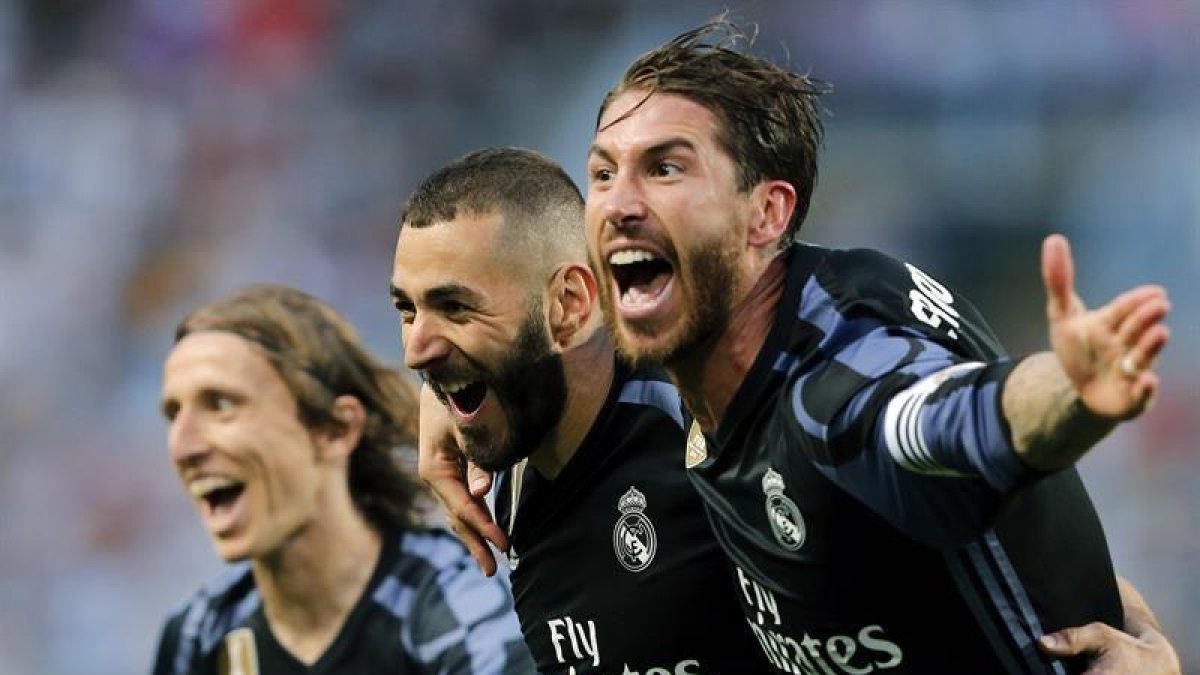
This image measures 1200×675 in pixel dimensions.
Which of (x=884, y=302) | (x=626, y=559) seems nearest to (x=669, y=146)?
(x=884, y=302)

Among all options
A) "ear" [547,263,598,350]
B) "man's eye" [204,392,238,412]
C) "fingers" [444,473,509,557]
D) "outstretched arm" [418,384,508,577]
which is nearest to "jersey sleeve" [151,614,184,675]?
"man's eye" [204,392,238,412]

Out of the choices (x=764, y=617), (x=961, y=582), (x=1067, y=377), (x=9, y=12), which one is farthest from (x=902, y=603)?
(x=9, y=12)

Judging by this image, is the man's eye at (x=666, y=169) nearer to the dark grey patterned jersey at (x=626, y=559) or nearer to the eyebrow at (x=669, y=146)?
the eyebrow at (x=669, y=146)

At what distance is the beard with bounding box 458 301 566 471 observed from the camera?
12.2 feet

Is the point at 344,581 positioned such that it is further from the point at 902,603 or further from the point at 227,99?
the point at 227,99

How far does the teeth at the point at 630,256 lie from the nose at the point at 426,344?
0.63 meters

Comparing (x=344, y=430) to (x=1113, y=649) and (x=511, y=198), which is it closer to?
(x=511, y=198)

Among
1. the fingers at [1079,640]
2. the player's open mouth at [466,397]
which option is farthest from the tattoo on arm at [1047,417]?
the player's open mouth at [466,397]

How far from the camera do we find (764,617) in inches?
126

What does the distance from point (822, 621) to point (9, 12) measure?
805 cm

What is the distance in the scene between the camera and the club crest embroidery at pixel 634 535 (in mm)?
3611

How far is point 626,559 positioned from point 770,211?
833mm

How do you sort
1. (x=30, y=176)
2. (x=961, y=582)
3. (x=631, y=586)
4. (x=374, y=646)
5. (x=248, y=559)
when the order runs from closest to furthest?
1. (x=961, y=582)
2. (x=631, y=586)
3. (x=374, y=646)
4. (x=248, y=559)
5. (x=30, y=176)

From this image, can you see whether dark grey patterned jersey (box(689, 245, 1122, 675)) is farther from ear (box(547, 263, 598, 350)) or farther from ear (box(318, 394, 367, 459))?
ear (box(318, 394, 367, 459))
